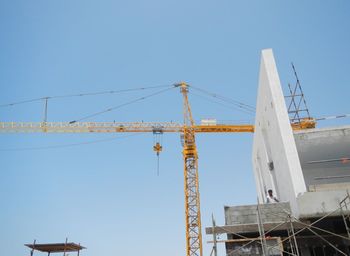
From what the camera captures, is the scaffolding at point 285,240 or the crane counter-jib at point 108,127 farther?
the crane counter-jib at point 108,127

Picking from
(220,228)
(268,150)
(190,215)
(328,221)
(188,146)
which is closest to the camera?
(220,228)

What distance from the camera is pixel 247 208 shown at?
14.5 m

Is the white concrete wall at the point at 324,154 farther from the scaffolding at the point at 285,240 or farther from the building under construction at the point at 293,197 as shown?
the scaffolding at the point at 285,240

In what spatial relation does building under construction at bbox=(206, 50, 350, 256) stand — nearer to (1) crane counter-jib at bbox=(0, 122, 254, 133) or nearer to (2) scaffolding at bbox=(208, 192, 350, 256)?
(2) scaffolding at bbox=(208, 192, 350, 256)

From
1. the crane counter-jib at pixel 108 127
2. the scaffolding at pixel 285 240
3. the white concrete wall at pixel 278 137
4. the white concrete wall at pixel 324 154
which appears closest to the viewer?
the scaffolding at pixel 285 240

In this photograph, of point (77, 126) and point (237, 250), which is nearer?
point (237, 250)

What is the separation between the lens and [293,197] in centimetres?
1321

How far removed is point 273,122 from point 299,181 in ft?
13.1

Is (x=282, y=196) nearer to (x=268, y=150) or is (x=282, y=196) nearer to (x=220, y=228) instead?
(x=268, y=150)

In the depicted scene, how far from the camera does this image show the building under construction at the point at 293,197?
12.2 m

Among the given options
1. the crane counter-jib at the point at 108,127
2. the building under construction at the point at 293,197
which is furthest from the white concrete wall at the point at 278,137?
the crane counter-jib at the point at 108,127

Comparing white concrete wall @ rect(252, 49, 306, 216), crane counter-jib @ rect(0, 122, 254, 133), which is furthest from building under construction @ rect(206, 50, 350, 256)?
crane counter-jib @ rect(0, 122, 254, 133)

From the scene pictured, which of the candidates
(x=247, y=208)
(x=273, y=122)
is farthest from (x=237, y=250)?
(x=273, y=122)

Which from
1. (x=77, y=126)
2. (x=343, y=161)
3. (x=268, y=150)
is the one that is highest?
(x=77, y=126)
